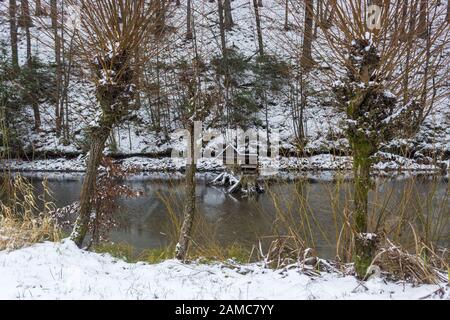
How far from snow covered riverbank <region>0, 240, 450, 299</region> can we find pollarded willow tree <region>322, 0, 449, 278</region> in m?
0.59

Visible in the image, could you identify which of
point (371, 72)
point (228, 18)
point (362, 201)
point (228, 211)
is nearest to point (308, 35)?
point (371, 72)

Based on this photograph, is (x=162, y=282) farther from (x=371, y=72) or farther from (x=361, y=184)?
(x=371, y=72)

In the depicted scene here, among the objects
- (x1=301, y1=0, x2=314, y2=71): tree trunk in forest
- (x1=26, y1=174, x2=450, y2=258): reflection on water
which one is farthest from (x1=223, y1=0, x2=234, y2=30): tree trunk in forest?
(x1=301, y1=0, x2=314, y2=71): tree trunk in forest

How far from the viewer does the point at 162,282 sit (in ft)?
14.1

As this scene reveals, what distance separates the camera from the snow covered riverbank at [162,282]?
12.8ft

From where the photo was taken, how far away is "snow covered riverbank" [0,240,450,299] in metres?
3.89

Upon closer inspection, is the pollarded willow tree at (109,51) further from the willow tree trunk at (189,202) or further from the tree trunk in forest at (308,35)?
the tree trunk in forest at (308,35)

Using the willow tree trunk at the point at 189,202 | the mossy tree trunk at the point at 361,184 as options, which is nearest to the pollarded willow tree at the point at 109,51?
the willow tree trunk at the point at 189,202

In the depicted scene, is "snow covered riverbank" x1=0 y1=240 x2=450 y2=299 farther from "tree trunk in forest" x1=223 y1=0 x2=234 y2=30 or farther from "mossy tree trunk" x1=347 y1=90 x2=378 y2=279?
"tree trunk in forest" x1=223 y1=0 x2=234 y2=30

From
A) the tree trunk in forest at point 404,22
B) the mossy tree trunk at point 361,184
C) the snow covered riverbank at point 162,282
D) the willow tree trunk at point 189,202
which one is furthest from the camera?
the willow tree trunk at point 189,202

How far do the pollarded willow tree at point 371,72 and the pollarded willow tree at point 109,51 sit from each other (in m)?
2.18

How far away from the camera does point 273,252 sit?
530 cm

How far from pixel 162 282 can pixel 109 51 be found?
2.76m

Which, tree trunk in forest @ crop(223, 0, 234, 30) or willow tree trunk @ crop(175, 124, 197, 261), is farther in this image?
tree trunk in forest @ crop(223, 0, 234, 30)
